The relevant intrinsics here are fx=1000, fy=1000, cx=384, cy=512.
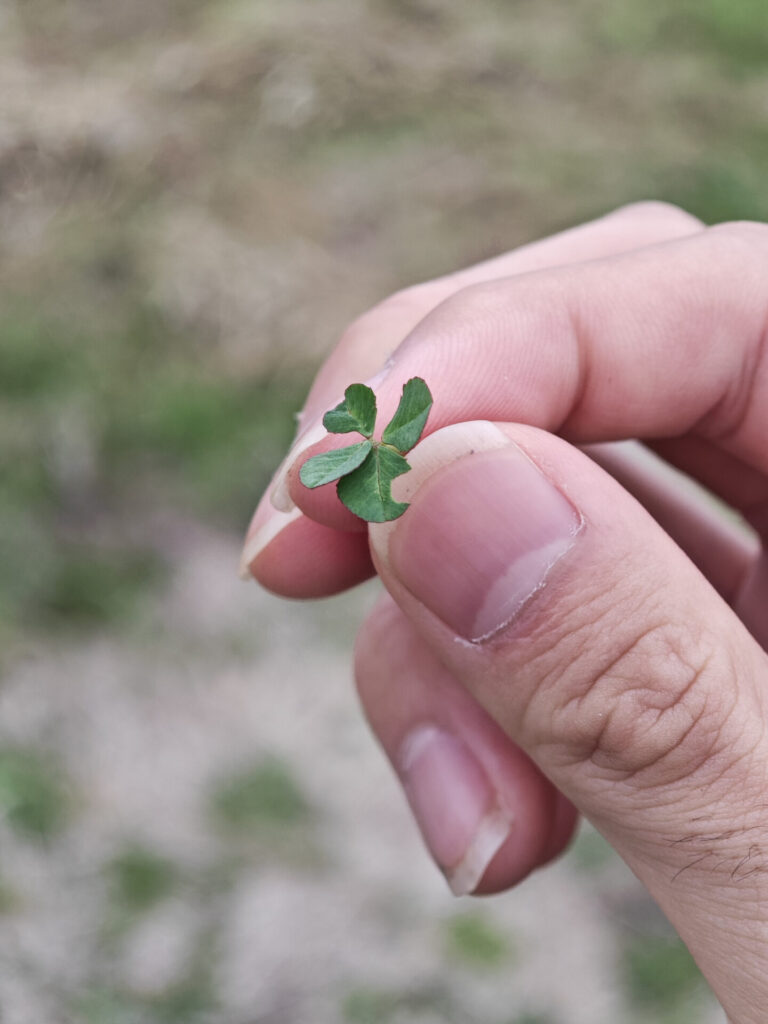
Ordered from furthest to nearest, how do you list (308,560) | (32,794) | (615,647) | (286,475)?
(32,794), (308,560), (286,475), (615,647)

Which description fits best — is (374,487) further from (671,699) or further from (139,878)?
(139,878)

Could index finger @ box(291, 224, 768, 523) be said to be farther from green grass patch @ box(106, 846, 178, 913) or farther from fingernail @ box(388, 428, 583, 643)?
green grass patch @ box(106, 846, 178, 913)

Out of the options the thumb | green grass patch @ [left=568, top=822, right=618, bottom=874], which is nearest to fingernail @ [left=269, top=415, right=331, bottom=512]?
the thumb

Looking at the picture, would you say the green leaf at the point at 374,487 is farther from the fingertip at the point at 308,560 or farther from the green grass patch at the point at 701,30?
the green grass patch at the point at 701,30

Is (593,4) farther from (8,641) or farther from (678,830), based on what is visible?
(678,830)

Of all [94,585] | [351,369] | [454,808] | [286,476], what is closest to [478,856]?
[454,808]

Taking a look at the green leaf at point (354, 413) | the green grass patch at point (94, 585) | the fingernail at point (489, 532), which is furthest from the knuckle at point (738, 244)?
the green grass patch at point (94, 585)

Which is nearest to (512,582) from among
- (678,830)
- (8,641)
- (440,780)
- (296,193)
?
(678,830)
